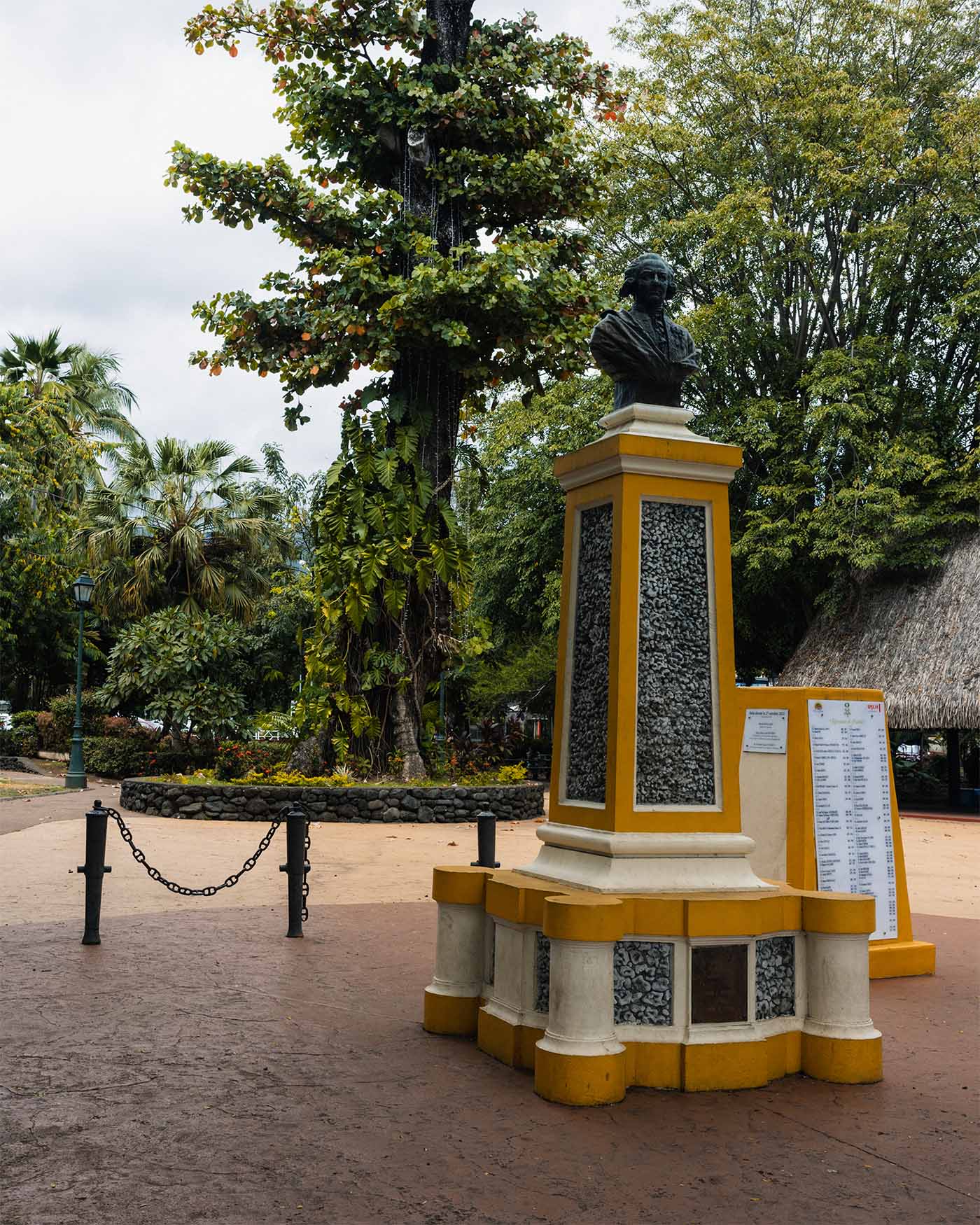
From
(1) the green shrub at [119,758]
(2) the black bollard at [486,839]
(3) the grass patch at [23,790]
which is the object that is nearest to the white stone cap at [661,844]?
(2) the black bollard at [486,839]

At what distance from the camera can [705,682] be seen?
578 cm

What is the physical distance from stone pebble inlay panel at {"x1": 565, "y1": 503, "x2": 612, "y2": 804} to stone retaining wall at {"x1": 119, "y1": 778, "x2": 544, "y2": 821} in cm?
1242

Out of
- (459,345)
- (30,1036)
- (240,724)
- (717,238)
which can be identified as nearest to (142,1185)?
(30,1036)

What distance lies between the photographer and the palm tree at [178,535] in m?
28.1

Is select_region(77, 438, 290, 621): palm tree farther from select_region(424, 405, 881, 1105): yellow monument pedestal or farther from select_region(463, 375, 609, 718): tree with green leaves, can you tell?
select_region(424, 405, 881, 1105): yellow monument pedestal

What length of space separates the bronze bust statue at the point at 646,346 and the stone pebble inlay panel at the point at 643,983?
9.15ft

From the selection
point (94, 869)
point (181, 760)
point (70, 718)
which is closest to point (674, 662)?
point (94, 869)

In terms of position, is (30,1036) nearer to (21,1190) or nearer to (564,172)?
(21,1190)

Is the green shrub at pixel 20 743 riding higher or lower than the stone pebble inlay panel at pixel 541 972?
higher

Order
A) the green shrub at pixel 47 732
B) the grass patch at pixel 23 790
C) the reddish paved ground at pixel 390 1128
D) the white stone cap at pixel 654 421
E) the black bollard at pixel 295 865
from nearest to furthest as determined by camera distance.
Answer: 1. the reddish paved ground at pixel 390 1128
2. the white stone cap at pixel 654 421
3. the black bollard at pixel 295 865
4. the grass patch at pixel 23 790
5. the green shrub at pixel 47 732

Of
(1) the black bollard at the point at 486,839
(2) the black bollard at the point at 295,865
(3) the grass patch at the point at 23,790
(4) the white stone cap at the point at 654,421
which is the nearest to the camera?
(4) the white stone cap at the point at 654,421

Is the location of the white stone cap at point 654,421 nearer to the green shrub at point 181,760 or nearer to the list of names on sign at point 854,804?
the list of names on sign at point 854,804

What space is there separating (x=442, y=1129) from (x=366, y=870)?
8.81m

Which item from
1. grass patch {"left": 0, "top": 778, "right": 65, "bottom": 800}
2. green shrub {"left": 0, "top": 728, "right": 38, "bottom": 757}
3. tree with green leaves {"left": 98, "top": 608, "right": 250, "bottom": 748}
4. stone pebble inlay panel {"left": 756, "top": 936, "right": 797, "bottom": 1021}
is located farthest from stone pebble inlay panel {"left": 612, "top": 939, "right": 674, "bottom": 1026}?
green shrub {"left": 0, "top": 728, "right": 38, "bottom": 757}
